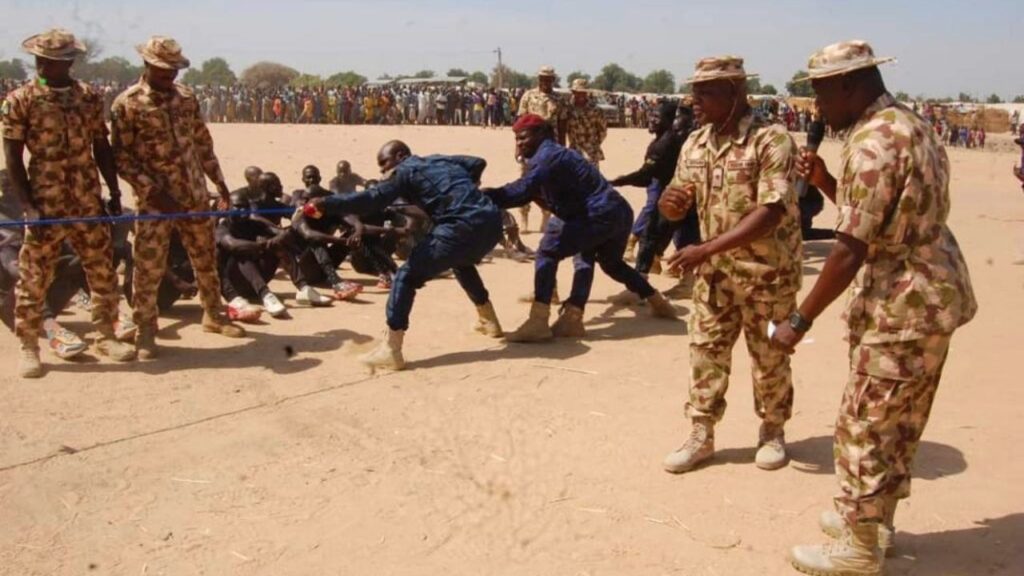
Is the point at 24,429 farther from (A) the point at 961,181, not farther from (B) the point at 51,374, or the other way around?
(A) the point at 961,181

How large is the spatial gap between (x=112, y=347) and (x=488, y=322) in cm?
270

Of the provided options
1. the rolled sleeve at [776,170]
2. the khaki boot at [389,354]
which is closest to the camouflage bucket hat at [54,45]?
Answer: the khaki boot at [389,354]

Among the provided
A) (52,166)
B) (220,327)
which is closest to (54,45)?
(52,166)

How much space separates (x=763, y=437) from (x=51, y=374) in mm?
4590

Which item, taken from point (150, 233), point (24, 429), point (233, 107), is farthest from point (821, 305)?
point (233, 107)

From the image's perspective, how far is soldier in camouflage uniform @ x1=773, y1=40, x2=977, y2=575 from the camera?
131 inches

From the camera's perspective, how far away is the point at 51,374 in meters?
6.37

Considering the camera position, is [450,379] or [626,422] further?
[450,379]

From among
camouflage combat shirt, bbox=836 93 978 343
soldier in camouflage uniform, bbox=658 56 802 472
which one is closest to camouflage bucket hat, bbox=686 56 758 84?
soldier in camouflage uniform, bbox=658 56 802 472

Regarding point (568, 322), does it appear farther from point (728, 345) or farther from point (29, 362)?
point (29, 362)

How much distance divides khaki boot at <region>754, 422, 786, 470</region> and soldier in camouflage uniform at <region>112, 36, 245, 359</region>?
429 centimetres

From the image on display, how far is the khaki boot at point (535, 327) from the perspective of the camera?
723cm

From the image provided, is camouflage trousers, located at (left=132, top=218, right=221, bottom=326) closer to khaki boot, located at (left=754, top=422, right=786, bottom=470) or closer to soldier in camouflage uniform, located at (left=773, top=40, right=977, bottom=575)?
khaki boot, located at (left=754, top=422, right=786, bottom=470)

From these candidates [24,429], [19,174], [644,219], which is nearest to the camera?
[24,429]
